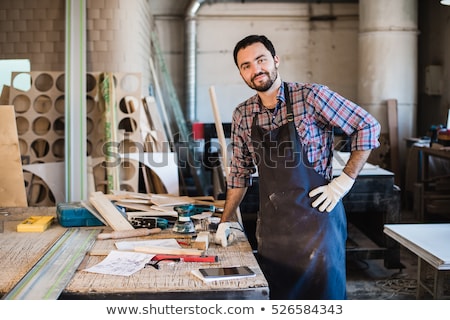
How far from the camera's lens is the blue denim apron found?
1946 millimetres

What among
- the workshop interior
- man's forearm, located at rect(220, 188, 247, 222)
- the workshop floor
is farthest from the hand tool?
the workshop floor

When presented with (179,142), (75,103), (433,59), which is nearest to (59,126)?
(75,103)

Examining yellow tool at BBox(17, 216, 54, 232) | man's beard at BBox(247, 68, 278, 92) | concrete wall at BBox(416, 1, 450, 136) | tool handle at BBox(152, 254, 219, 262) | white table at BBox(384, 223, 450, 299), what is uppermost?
concrete wall at BBox(416, 1, 450, 136)

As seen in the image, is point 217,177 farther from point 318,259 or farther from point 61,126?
point 318,259

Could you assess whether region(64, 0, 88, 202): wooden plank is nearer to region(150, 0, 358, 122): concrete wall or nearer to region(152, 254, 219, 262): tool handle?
region(152, 254, 219, 262): tool handle

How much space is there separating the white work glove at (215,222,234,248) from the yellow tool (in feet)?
2.17

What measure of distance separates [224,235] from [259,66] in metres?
0.60

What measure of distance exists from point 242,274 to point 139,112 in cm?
260

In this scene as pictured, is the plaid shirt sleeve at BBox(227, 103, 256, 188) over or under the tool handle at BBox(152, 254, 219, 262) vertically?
over

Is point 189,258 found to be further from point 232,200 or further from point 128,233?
point 232,200

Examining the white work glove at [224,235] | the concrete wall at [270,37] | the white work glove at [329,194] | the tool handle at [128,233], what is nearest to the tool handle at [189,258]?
the white work glove at [224,235]

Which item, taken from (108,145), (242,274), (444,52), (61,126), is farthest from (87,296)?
(444,52)

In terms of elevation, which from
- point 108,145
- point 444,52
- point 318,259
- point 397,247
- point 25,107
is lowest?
point 397,247
